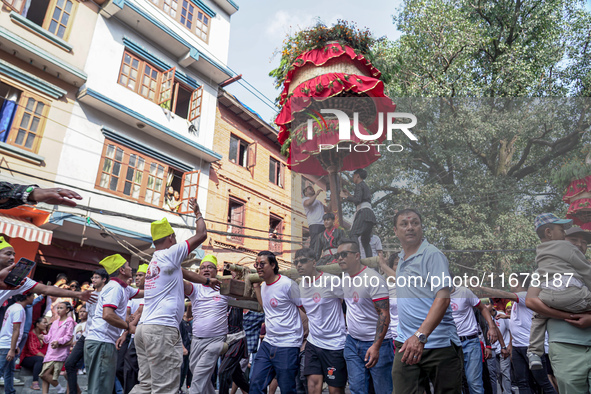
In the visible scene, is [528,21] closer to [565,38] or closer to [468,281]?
[565,38]

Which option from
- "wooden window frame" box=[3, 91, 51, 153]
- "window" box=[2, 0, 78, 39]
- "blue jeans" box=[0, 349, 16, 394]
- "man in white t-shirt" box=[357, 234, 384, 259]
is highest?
"window" box=[2, 0, 78, 39]

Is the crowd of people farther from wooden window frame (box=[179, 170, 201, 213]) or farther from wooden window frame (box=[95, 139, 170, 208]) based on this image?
wooden window frame (box=[179, 170, 201, 213])

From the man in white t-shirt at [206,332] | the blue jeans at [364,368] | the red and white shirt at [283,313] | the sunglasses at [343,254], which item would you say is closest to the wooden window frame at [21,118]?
the man in white t-shirt at [206,332]

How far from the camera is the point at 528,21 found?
10930mm

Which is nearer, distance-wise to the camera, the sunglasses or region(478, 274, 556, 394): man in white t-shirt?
the sunglasses

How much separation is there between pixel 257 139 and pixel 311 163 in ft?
42.6

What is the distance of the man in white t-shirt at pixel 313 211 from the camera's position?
464 centimetres

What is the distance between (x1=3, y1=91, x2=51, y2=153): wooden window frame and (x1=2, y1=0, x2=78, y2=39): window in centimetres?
211

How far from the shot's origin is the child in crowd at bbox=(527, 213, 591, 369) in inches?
129

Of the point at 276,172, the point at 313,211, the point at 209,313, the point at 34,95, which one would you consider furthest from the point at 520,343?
the point at 276,172

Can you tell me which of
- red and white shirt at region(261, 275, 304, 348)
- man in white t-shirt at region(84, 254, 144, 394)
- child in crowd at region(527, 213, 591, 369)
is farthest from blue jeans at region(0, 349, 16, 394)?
child in crowd at region(527, 213, 591, 369)

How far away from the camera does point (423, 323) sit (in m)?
2.97

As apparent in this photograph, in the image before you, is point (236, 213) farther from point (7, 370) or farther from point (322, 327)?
point (322, 327)

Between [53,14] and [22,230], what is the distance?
246 inches
